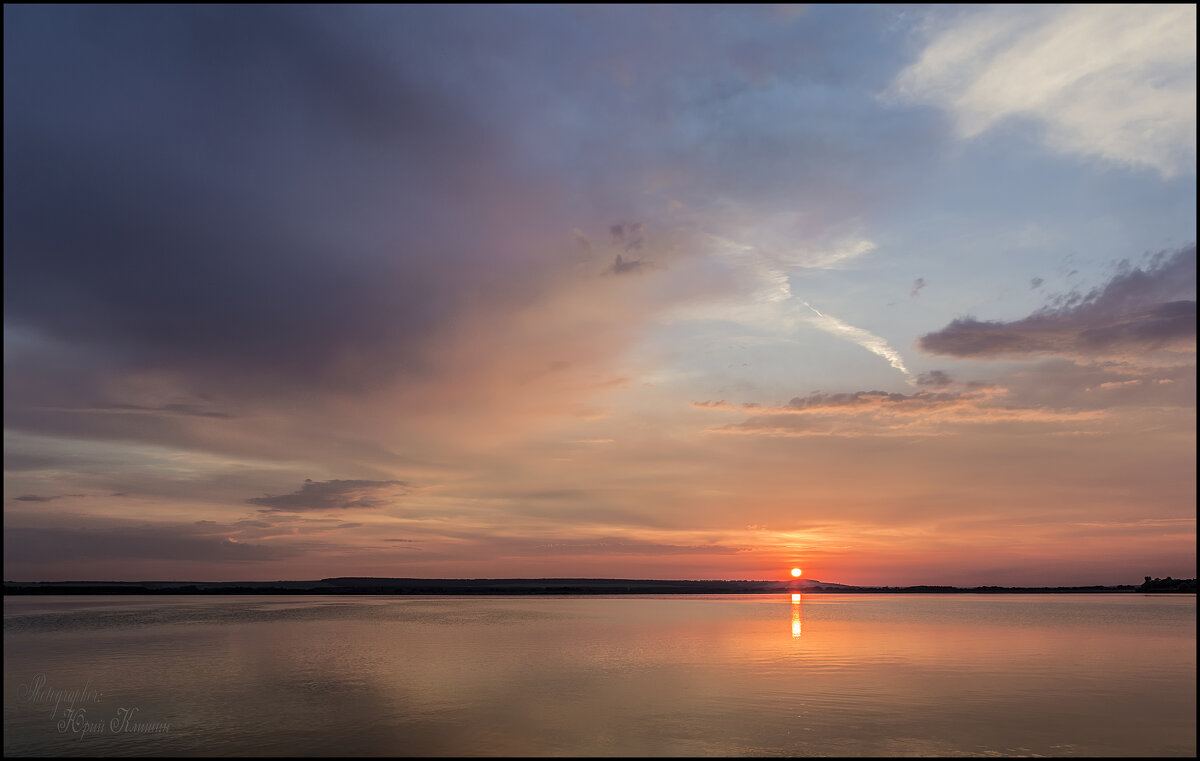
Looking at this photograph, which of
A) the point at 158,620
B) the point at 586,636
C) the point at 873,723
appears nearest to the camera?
the point at 873,723

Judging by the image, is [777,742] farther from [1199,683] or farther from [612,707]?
[1199,683]

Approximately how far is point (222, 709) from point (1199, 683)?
126 ft

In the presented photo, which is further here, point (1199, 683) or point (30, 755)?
point (1199, 683)

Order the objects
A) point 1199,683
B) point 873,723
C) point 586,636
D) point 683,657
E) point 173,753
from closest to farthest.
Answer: point 173,753, point 873,723, point 1199,683, point 683,657, point 586,636

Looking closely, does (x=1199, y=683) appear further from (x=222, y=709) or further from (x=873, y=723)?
(x=222, y=709)

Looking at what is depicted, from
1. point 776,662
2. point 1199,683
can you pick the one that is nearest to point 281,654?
point 776,662

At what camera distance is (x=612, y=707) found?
1013 inches

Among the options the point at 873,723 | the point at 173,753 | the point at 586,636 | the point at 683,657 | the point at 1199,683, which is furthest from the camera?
the point at 586,636

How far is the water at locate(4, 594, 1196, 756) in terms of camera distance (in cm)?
2084

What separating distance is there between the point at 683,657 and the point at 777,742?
20456mm

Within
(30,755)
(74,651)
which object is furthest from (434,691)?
(74,651)

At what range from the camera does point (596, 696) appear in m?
27.8

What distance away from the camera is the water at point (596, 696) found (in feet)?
68.4

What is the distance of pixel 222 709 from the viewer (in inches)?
999
